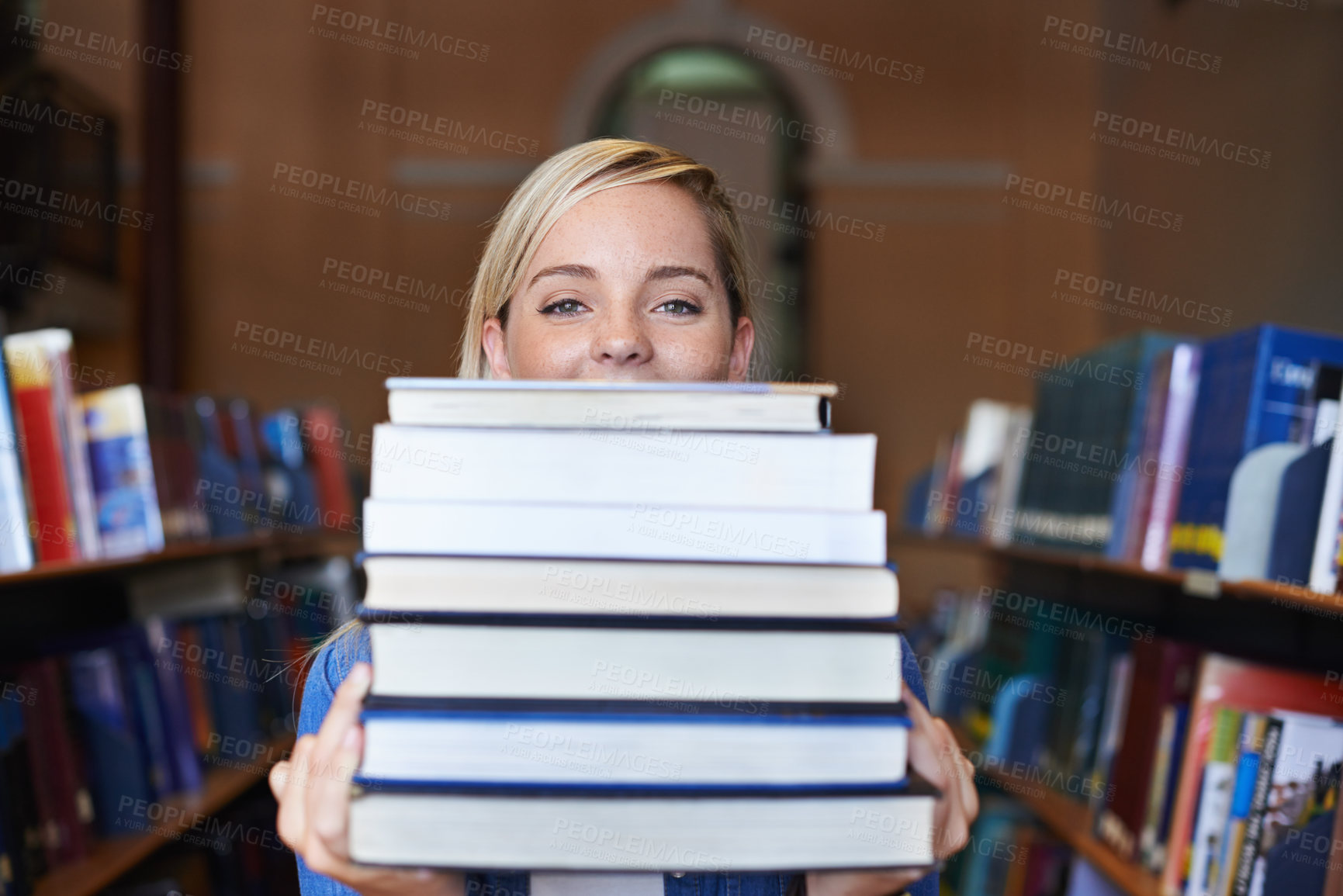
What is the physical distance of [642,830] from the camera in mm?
613

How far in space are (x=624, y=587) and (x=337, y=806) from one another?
24 cm

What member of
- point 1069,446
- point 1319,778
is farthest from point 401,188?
point 1319,778

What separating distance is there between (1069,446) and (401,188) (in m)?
3.72

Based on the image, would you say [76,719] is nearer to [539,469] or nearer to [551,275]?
[551,275]

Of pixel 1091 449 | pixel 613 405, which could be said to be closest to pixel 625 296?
pixel 613 405

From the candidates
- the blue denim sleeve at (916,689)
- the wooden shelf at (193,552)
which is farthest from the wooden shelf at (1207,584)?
the wooden shelf at (193,552)

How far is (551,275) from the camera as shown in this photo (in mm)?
1058

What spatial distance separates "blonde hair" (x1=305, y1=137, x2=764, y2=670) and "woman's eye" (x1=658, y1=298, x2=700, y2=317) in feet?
0.30

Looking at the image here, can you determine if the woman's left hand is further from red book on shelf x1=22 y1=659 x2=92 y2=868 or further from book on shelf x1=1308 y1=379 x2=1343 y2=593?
red book on shelf x1=22 y1=659 x2=92 y2=868

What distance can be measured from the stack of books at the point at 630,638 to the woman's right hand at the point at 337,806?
1.7 inches

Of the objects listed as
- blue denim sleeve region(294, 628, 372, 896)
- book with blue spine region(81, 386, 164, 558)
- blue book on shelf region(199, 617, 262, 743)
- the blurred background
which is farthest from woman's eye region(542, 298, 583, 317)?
the blurred background

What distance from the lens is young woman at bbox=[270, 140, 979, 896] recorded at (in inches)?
30.9

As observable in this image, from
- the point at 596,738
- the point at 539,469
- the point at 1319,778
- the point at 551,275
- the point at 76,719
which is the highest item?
the point at 551,275

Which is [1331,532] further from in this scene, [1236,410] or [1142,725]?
[1142,725]
